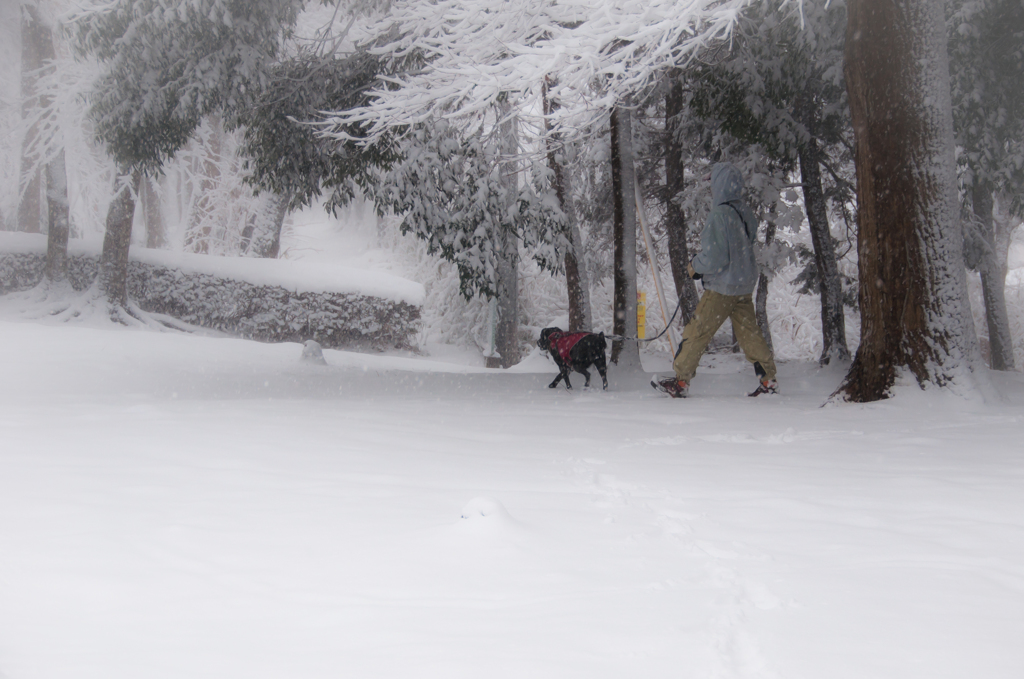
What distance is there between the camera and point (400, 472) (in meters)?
2.97

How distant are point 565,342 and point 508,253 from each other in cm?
197

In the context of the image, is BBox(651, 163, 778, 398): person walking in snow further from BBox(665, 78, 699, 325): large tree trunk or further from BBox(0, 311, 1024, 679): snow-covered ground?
BBox(665, 78, 699, 325): large tree trunk

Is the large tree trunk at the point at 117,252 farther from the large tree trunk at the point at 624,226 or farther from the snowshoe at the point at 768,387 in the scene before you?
the snowshoe at the point at 768,387

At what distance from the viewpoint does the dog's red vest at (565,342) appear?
22.6 ft

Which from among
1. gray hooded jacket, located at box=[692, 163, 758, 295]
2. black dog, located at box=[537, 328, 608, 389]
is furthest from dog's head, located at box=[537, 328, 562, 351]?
gray hooded jacket, located at box=[692, 163, 758, 295]

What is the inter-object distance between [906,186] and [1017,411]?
171 cm

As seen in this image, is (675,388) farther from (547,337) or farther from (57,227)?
(57,227)

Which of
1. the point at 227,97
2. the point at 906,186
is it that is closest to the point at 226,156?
the point at 227,97

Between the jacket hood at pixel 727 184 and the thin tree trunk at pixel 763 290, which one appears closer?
the jacket hood at pixel 727 184

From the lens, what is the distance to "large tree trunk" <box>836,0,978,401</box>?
5066mm

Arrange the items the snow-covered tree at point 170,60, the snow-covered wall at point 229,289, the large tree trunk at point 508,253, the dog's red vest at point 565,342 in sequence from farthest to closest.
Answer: the snow-covered wall at point 229,289 → the large tree trunk at point 508,253 → the snow-covered tree at point 170,60 → the dog's red vest at point 565,342

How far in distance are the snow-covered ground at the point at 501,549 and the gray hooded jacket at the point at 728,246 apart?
1969 mm

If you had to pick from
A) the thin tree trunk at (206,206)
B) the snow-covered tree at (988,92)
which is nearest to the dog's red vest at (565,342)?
the snow-covered tree at (988,92)

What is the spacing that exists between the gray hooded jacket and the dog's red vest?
1.36 m
